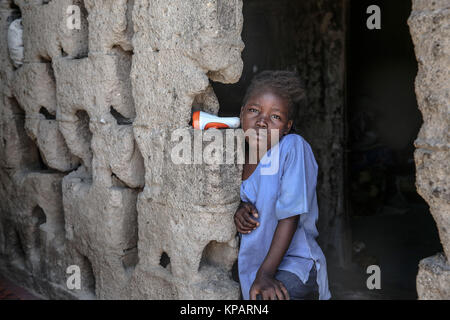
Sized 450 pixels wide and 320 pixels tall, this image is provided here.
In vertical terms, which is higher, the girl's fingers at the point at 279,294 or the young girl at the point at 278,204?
the young girl at the point at 278,204

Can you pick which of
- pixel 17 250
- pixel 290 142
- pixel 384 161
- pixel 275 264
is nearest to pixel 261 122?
pixel 290 142

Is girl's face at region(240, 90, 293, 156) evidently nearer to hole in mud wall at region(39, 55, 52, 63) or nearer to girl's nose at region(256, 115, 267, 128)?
girl's nose at region(256, 115, 267, 128)

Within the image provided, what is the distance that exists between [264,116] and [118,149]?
830 mm

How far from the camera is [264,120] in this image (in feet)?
7.14

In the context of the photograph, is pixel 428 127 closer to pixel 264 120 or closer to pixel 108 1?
pixel 264 120

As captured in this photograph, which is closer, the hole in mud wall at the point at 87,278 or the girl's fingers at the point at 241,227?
the girl's fingers at the point at 241,227

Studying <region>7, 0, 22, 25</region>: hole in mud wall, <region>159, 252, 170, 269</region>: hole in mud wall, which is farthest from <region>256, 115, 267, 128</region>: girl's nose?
<region>7, 0, 22, 25</region>: hole in mud wall

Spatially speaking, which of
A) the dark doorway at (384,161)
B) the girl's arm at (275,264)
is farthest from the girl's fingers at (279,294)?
the dark doorway at (384,161)

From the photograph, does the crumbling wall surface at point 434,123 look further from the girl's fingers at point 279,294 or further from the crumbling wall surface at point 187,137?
the crumbling wall surface at point 187,137

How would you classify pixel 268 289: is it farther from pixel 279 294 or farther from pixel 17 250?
pixel 17 250

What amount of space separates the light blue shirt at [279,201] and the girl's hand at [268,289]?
119 mm

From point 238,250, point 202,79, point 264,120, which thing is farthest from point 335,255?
point 202,79

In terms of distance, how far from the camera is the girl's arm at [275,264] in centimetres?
202

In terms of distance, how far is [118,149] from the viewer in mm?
2504
